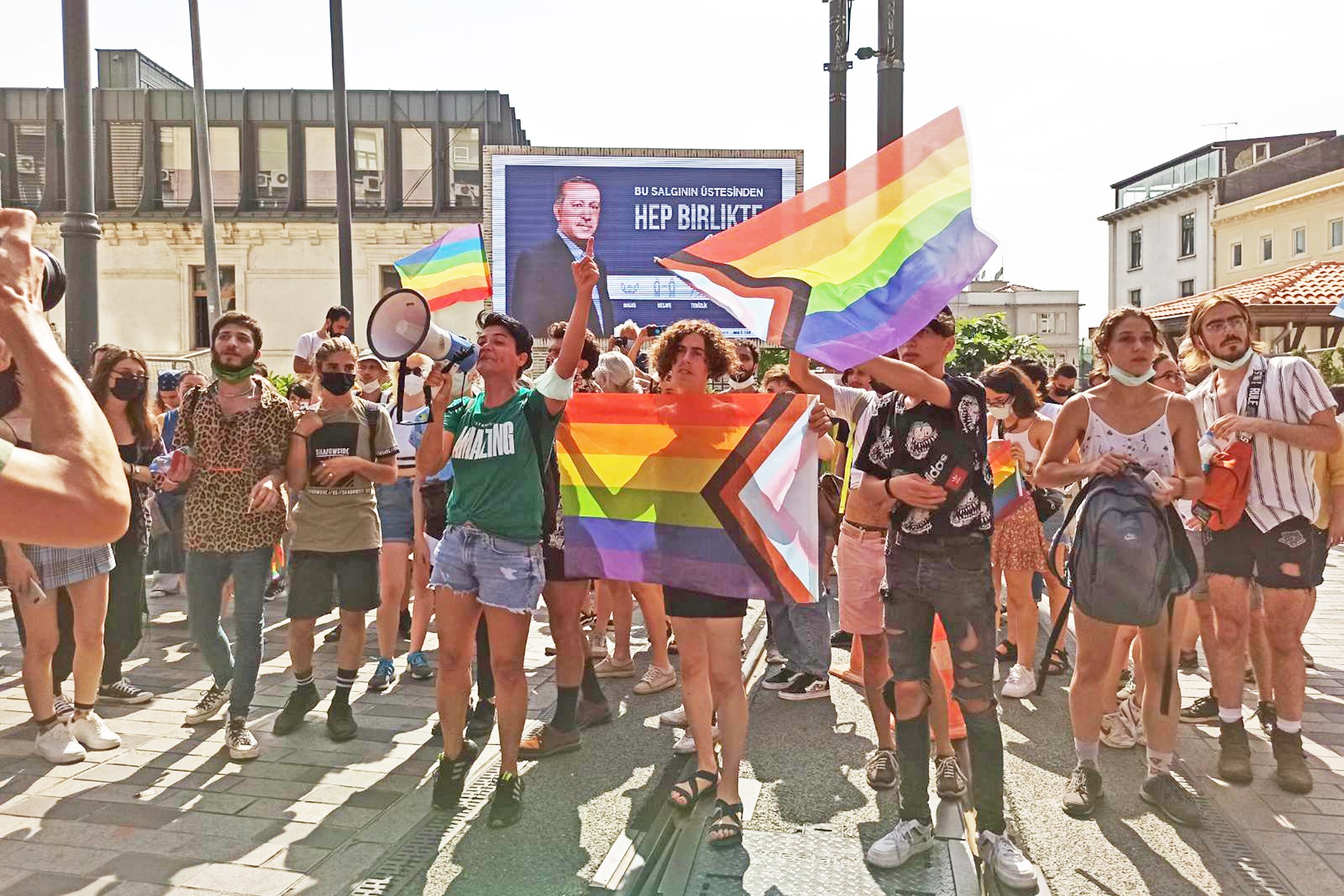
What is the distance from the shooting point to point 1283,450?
16.2 feet

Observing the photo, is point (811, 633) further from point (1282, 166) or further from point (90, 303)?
point (1282, 166)

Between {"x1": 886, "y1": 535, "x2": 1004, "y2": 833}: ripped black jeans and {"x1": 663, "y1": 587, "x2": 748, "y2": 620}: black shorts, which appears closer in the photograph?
{"x1": 886, "y1": 535, "x2": 1004, "y2": 833}: ripped black jeans

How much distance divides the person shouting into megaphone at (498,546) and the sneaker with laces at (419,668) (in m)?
2.10

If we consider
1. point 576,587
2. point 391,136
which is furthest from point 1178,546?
point 391,136

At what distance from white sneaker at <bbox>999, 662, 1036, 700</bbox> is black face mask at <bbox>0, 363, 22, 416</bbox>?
5246mm

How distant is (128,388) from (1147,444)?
203 inches

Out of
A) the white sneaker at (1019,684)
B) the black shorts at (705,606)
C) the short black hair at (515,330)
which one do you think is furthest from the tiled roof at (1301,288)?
the short black hair at (515,330)

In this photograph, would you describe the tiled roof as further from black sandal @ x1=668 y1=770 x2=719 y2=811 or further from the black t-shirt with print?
black sandal @ x1=668 y1=770 x2=719 y2=811

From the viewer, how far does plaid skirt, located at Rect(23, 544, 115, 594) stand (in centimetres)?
510

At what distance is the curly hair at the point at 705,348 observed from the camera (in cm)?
453

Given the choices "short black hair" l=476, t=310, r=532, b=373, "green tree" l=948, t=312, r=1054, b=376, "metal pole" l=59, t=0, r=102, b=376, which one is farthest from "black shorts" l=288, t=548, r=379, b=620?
"green tree" l=948, t=312, r=1054, b=376

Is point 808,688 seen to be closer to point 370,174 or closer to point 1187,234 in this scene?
point 370,174

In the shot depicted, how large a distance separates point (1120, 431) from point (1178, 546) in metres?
0.52

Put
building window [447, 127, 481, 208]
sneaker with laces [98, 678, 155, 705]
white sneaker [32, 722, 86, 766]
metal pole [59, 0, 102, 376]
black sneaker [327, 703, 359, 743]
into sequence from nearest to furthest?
white sneaker [32, 722, 86, 766]
black sneaker [327, 703, 359, 743]
sneaker with laces [98, 678, 155, 705]
metal pole [59, 0, 102, 376]
building window [447, 127, 481, 208]
